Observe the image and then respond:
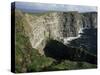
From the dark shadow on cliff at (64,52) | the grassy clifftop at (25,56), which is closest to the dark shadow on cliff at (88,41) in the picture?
the dark shadow on cliff at (64,52)

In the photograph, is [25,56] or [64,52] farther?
[64,52]

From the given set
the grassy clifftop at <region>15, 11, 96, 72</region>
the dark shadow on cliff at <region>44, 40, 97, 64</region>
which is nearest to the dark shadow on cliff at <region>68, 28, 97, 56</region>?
the dark shadow on cliff at <region>44, 40, 97, 64</region>

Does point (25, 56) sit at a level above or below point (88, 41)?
below

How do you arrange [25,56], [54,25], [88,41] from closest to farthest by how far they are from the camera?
[25,56]
[54,25]
[88,41]

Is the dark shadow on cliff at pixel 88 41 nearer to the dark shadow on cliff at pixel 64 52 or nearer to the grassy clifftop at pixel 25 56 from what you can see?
the dark shadow on cliff at pixel 64 52

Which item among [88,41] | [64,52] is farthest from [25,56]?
[88,41]

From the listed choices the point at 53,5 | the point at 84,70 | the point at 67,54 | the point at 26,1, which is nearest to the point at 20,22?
the point at 26,1

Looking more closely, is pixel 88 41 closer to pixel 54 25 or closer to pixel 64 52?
pixel 64 52
